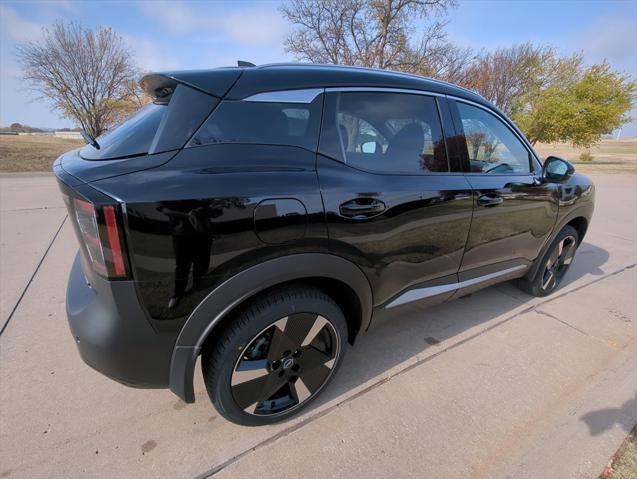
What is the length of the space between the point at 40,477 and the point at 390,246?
2.02 meters

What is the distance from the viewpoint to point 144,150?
140 centimetres

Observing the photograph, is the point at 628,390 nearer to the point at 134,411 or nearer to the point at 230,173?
the point at 230,173

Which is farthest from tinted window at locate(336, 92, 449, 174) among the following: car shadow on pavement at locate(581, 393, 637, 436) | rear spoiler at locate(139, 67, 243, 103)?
car shadow on pavement at locate(581, 393, 637, 436)

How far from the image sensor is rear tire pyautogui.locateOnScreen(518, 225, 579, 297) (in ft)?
10.4

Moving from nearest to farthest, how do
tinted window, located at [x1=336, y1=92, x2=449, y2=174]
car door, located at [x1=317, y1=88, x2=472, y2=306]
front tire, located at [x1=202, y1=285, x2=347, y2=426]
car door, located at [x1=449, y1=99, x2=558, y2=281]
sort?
front tire, located at [x1=202, y1=285, x2=347, y2=426], car door, located at [x1=317, y1=88, x2=472, y2=306], tinted window, located at [x1=336, y1=92, x2=449, y2=174], car door, located at [x1=449, y1=99, x2=558, y2=281]

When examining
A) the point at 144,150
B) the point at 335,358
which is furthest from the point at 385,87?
the point at 335,358

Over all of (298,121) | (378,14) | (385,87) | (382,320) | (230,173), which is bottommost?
(382,320)

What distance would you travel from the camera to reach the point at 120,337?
1.37 m

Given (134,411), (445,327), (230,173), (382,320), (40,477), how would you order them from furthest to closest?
(445,327)
(382,320)
(134,411)
(40,477)
(230,173)

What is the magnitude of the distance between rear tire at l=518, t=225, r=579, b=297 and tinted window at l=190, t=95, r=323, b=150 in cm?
270

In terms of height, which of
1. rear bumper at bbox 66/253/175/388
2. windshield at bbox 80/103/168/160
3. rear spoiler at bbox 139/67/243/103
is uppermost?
rear spoiler at bbox 139/67/243/103

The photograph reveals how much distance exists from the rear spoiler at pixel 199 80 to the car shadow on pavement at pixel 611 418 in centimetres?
263

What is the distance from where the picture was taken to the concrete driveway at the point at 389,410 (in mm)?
1638

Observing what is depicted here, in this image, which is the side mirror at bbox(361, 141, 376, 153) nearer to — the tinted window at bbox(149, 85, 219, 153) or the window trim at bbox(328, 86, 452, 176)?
the window trim at bbox(328, 86, 452, 176)
